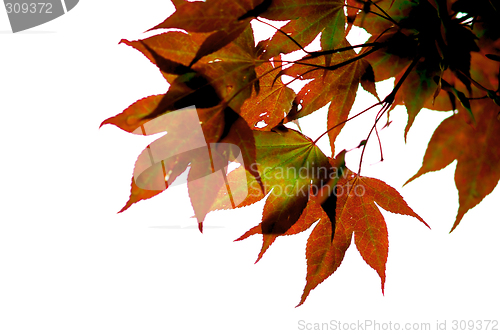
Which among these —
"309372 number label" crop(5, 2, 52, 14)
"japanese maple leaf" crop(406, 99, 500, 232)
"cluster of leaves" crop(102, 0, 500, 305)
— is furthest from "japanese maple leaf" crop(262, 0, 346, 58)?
"309372 number label" crop(5, 2, 52, 14)

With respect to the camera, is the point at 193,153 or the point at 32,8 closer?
the point at 193,153

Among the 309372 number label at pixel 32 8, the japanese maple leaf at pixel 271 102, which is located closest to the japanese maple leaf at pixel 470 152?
the japanese maple leaf at pixel 271 102

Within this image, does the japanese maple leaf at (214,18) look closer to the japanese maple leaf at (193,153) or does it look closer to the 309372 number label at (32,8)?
the japanese maple leaf at (193,153)

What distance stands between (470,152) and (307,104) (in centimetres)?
13

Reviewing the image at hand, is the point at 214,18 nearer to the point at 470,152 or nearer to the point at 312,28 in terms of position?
the point at 312,28

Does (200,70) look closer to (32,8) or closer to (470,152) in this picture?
(470,152)

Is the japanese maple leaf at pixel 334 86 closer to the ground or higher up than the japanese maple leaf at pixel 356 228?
higher up

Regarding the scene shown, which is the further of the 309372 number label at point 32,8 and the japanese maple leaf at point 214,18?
the 309372 number label at point 32,8

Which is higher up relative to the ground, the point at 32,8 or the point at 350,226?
the point at 32,8

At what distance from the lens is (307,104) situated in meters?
0.24

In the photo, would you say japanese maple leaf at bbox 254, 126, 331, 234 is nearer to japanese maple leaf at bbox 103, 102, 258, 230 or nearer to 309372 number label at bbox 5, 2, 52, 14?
japanese maple leaf at bbox 103, 102, 258, 230

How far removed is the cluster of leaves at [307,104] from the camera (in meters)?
0.18

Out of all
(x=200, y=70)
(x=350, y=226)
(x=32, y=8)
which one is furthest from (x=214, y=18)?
(x=32, y=8)

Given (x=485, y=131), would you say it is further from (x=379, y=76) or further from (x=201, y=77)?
(x=201, y=77)
